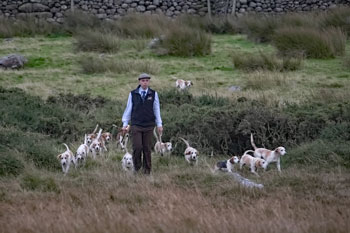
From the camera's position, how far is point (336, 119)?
1188cm

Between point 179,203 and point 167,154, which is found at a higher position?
point 179,203

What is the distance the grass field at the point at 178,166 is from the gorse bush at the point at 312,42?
508 millimetres

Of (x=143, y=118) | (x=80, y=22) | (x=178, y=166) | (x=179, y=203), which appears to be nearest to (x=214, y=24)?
(x=80, y=22)

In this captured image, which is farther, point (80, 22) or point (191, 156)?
point (80, 22)

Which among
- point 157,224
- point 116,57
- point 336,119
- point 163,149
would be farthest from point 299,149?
point 116,57

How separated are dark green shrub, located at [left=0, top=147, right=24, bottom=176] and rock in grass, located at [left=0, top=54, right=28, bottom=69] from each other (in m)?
9.90

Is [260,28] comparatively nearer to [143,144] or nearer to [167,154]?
[167,154]

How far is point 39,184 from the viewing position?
29.1 ft

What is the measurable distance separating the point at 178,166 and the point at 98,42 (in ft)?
39.0

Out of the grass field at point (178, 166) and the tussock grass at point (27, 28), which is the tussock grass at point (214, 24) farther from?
the grass field at point (178, 166)

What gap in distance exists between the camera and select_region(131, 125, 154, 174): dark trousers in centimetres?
1005

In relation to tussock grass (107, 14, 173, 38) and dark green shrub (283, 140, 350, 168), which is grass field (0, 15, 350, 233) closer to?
dark green shrub (283, 140, 350, 168)

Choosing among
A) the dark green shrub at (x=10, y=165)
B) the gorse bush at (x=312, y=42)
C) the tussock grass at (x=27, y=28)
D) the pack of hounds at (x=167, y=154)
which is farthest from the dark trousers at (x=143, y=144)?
the tussock grass at (x=27, y=28)

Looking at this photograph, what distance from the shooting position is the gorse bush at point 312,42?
1927 cm
